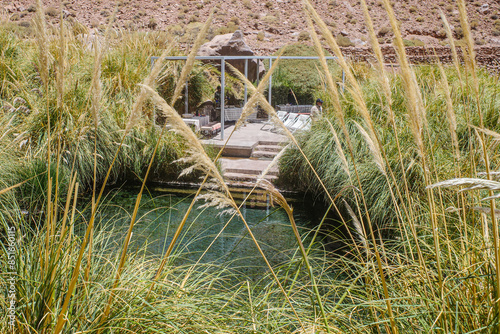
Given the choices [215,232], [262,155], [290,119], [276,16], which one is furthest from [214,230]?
[276,16]

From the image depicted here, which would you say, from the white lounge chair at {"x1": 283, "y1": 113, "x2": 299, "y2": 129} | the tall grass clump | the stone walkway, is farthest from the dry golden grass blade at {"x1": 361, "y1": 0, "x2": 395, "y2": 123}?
the white lounge chair at {"x1": 283, "y1": 113, "x2": 299, "y2": 129}

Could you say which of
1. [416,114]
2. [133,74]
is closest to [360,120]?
[133,74]

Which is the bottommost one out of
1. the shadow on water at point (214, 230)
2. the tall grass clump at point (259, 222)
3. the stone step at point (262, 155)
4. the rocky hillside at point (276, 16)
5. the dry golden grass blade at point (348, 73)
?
the stone step at point (262, 155)

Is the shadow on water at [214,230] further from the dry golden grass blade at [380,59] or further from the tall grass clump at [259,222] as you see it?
the dry golden grass blade at [380,59]

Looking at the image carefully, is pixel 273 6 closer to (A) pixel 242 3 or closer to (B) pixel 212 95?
(A) pixel 242 3

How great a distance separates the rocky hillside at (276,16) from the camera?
33.4 m

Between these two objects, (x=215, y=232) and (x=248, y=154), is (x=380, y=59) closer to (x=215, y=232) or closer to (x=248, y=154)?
(x=215, y=232)

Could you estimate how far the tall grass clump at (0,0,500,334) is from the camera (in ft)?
4.25

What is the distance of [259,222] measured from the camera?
1.68m

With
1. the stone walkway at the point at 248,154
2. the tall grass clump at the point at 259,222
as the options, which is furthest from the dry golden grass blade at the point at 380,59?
the stone walkway at the point at 248,154

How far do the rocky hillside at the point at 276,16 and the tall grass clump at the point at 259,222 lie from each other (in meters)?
24.7

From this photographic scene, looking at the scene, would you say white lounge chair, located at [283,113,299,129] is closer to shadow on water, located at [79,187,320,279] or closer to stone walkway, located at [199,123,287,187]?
stone walkway, located at [199,123,287,187]

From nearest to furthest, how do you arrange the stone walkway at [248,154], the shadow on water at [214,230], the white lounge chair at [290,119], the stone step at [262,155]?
the shadow on water at [214,230] < the stone walkway at [248,154] < the stone step at [262,155] < the white lounge chair at [290,119]

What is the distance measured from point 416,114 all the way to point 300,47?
2028 centimetres
